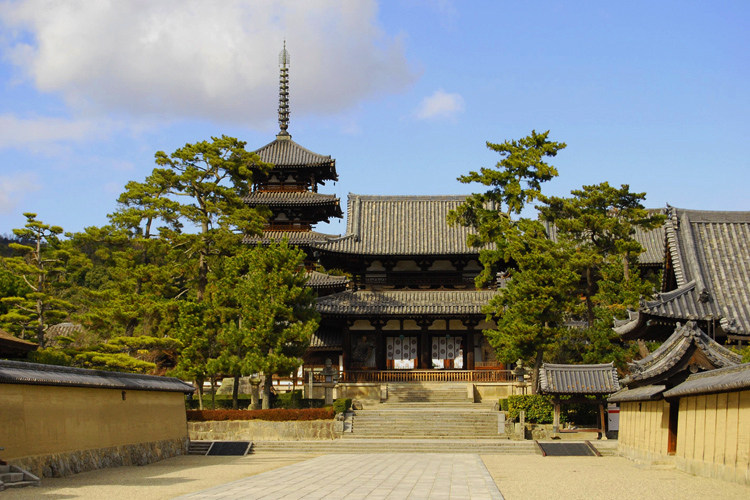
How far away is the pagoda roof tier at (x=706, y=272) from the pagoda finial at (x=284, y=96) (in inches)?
1387

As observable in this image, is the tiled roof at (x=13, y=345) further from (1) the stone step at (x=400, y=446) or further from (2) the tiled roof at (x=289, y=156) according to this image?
(2) the tiled roof at (x=289, y=156)

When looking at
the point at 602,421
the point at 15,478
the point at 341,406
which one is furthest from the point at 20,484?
the point at 602,421

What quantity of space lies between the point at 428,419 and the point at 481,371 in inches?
252

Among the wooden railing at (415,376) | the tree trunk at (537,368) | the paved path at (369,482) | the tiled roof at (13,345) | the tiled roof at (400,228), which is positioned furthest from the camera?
the tiled roof at (400,228)

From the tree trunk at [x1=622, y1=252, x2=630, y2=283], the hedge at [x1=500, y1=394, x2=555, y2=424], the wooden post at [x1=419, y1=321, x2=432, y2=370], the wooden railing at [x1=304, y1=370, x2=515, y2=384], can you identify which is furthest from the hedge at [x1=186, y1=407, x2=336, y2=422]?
the tree trunk at [x1=622, y1=252, x2=630, y2=283]

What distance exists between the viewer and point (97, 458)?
65.6 feet

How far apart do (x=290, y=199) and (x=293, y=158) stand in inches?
125

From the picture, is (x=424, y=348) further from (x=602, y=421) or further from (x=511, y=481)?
(x=511, y=481)

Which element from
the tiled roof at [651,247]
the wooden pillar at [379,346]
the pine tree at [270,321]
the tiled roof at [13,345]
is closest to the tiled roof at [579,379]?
the pine tree at [270,321]

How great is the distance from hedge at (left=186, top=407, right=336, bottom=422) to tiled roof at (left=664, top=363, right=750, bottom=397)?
1676 cm

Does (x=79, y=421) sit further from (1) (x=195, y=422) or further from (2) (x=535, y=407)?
(2) (x=535, y=407)

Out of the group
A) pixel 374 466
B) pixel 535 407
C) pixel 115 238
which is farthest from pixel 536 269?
pixel 115 238

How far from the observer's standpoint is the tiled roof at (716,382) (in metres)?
14.2

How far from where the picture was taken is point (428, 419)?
33.7m
